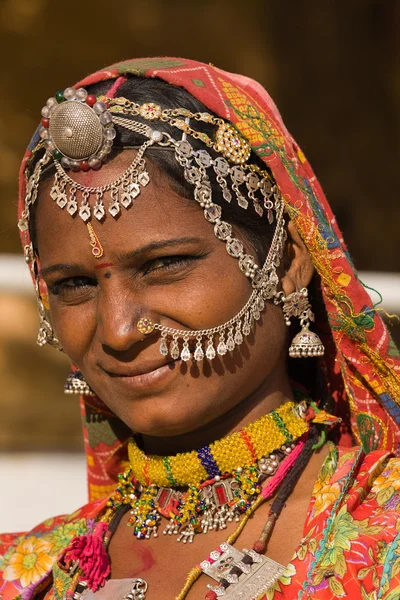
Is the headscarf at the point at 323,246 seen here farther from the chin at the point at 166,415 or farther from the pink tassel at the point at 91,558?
the pink tassel at the point at 91,558

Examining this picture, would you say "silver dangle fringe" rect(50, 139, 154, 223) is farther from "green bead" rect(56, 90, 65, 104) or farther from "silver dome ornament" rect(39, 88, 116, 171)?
"green bead" rect(56, 90, 65, 104)

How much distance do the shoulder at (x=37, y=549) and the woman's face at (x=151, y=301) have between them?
1.72 ft

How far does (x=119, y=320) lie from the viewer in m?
2.27

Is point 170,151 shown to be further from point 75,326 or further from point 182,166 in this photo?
point 75,326

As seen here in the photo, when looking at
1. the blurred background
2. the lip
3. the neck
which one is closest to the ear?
the neck

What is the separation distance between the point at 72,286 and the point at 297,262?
1.96 ft

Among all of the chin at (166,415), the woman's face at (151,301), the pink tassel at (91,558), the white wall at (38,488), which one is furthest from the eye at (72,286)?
the white wall at (38,488)

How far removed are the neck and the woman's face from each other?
6 cm

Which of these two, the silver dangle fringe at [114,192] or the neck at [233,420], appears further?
the neck at [233,420]

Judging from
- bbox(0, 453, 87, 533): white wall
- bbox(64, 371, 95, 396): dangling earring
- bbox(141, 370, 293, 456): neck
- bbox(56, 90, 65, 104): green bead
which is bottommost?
bbox(0, 453, 87, 533): white wall

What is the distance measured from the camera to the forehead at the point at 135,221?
2.29 m

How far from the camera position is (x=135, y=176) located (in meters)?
2.30

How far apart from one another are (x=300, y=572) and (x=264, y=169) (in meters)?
1.00

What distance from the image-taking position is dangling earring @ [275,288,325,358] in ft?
8.17
